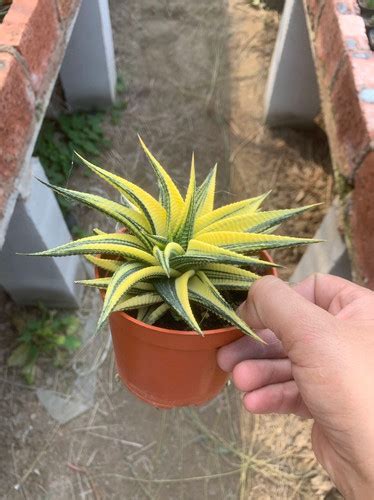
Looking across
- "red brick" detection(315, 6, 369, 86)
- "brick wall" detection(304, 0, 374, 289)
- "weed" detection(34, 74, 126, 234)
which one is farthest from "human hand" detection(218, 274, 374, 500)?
"weed" detection(34, 74, 126, 234)

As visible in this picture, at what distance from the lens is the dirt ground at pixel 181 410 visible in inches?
64.1

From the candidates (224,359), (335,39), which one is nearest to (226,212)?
(224,359)

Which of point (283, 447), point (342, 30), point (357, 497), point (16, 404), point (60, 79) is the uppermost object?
point (342, 30)

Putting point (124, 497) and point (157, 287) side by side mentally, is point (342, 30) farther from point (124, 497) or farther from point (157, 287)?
point (124, 497)

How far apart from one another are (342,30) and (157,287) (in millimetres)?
941

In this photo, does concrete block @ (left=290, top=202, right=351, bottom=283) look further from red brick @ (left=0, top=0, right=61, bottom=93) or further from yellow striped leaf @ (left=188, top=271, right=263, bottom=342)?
red brick @ (left=0, top=0, right=61, bottom=93)

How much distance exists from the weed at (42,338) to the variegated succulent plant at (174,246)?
948mm

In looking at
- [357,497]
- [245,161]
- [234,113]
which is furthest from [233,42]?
[357,497]

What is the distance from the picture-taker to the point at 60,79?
2.38 m

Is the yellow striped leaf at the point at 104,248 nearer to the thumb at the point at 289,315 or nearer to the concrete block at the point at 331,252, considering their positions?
the thumb at the point at 289,315

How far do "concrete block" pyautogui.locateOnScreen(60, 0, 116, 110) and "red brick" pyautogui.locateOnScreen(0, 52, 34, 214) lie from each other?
1.02 m

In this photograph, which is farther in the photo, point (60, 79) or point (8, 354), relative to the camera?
point (60, 79)

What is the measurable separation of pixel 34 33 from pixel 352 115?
2.65 ft

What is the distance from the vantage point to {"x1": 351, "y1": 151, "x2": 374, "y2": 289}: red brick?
116 centimetres
